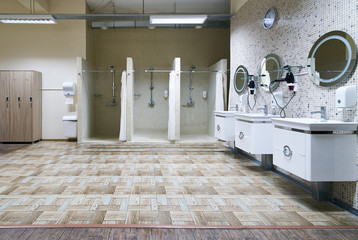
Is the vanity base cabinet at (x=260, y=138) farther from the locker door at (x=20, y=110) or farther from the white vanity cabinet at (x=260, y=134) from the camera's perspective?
the locker door at (x=20, y=110)

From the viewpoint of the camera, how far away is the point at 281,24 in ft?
13.5

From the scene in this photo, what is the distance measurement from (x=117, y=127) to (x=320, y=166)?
22.4 ft

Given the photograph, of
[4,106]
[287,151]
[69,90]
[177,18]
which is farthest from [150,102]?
[287,151]

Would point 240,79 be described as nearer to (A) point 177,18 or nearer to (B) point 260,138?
(A) point 177,18

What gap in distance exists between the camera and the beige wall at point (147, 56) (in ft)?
28.4

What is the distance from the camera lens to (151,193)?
3182 mm

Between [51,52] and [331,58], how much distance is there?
260 inches

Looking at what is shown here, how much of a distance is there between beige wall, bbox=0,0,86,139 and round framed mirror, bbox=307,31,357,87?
19.2 feet

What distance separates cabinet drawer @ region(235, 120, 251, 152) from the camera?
13.7 ft

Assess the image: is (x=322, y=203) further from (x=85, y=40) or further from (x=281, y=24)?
(x=85, y=40)

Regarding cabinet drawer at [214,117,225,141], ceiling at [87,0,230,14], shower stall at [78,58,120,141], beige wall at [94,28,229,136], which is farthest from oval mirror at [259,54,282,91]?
shower stall at [78,58,120,141]

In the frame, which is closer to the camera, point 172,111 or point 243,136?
point 243,136

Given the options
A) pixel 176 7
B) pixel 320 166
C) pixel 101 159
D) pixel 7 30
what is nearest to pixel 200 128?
pixel 176 7

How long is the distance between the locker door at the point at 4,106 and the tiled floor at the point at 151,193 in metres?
1.85
